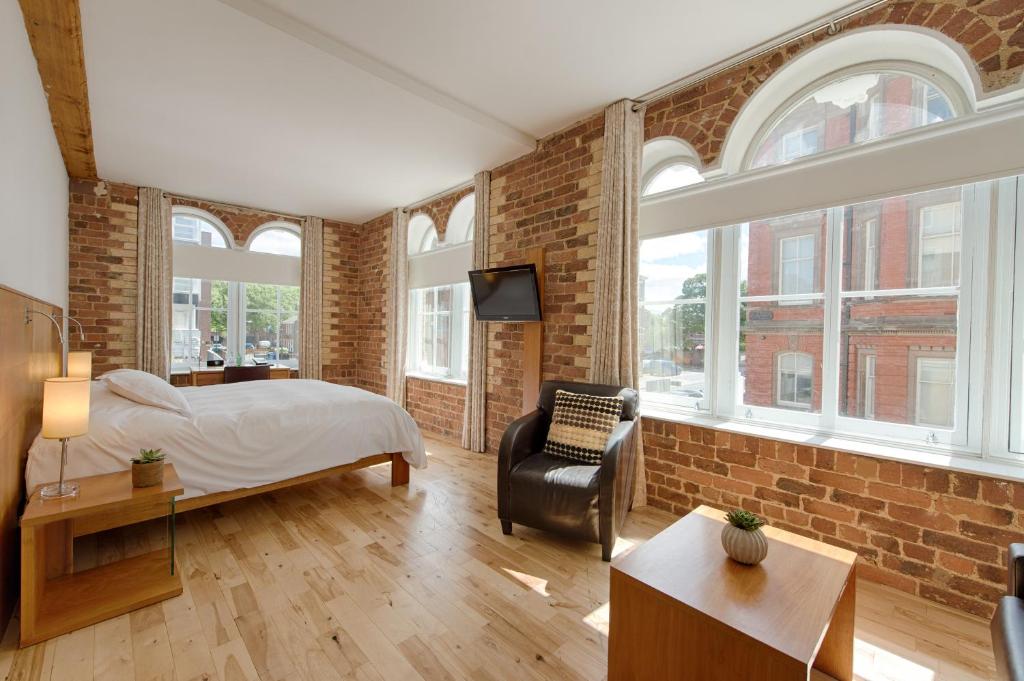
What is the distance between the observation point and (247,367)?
17.1 ft

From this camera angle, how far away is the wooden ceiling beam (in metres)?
2.28

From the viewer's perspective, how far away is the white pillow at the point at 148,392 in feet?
8.95

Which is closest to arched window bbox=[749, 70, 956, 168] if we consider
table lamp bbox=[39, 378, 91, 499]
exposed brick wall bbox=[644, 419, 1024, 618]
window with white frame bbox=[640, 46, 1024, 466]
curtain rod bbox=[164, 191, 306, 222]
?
window with white frame bbox=[640, 46, 1024, 466]

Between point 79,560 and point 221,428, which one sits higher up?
point 221,428

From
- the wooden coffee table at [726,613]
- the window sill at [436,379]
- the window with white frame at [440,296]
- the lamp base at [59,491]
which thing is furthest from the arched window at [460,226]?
the wooden coffee table at [726,613]

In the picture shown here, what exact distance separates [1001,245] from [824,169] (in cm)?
87

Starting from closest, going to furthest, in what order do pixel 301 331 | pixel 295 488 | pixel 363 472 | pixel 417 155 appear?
pixel 295 488
pixel 363 472
pixel 417 155
pixel 301 331

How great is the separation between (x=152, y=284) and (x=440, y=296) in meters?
3.30

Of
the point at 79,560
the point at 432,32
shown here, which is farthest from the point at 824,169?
the point at 79,560

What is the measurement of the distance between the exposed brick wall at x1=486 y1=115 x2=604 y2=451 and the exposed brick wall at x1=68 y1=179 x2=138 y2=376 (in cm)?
422

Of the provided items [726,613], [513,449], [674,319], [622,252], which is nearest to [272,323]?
[513,449]

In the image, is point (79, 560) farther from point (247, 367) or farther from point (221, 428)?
point (247, 367)

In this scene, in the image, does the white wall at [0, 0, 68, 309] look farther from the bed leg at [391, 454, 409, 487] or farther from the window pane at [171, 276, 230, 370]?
the bed leg at [391, 454, 409, 487]

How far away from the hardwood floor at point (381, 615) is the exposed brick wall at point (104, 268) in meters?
3.29
